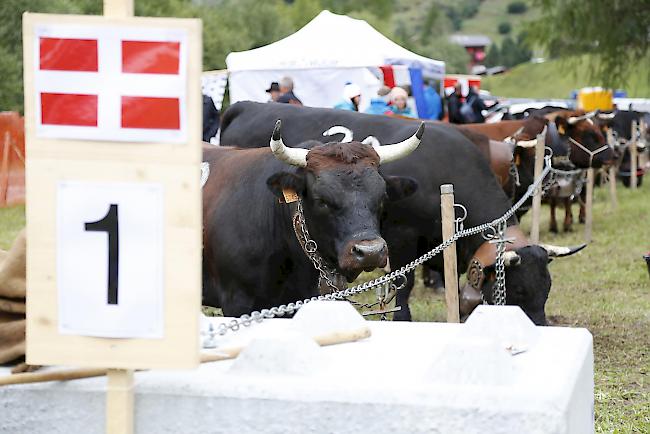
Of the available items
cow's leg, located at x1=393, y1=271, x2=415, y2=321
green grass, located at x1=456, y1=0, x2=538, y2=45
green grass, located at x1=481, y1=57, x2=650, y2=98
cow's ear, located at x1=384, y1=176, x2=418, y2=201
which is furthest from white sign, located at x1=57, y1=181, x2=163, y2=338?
green grass, located at x1=456, y1=0, x2=538, y2=45

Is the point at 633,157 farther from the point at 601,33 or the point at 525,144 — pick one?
the point at 525,144

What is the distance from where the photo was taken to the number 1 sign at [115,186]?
Result: 9.59 feet

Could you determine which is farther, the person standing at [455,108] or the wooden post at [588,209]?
the person standing at [455,108]

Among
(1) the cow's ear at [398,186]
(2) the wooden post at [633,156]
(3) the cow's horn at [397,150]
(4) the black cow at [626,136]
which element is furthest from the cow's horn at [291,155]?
(4) the black cow at [626,136]

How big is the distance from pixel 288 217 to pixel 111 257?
10.8ft

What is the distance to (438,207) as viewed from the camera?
26.5 feet

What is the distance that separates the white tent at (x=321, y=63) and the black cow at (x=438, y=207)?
8.30 meters

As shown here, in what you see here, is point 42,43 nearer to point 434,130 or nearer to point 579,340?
point 579,340

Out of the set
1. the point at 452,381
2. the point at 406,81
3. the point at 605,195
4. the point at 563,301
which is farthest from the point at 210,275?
the point at 605,195

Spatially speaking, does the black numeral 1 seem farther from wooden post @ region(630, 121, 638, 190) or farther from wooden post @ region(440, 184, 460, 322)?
wooden post @ region(630, 121, 638, 190)

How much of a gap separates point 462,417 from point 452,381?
125mm

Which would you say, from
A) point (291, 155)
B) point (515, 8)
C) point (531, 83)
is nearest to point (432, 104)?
point (291, 155)

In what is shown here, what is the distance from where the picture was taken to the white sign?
295 cm

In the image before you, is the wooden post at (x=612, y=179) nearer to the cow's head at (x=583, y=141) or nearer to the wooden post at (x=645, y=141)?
the cow's head at (x=583, y=141)
